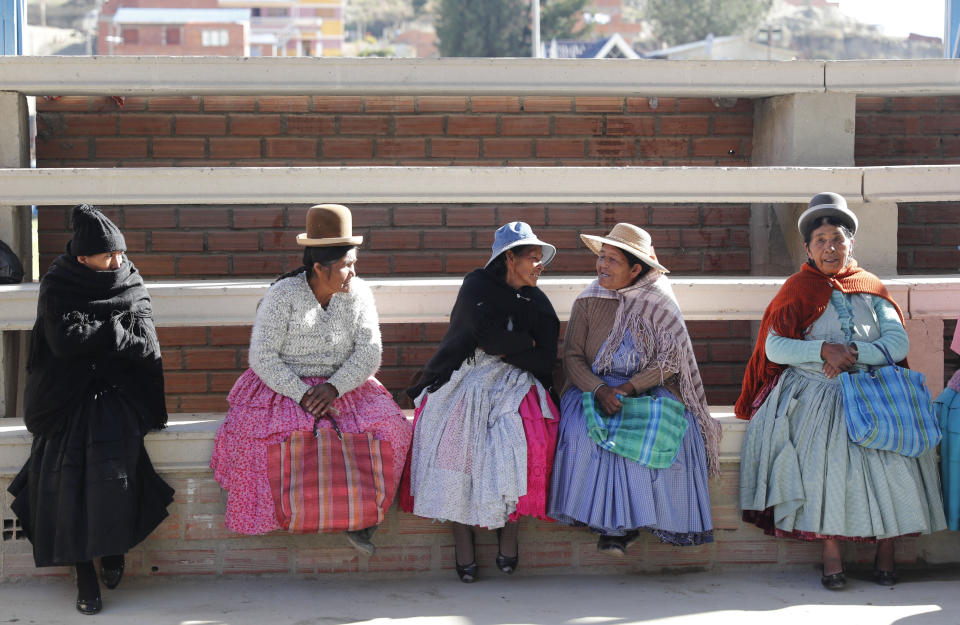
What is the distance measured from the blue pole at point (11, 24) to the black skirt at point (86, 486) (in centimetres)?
299

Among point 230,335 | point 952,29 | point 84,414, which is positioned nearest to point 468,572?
point 84,414

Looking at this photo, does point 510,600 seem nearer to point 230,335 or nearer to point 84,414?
point 84,414

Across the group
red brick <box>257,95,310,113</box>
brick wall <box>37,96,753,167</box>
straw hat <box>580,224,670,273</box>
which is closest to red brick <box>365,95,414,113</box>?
brick wall <box>37,96,753,167</box>

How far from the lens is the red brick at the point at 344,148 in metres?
6.21

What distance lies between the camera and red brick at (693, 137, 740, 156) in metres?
6.39

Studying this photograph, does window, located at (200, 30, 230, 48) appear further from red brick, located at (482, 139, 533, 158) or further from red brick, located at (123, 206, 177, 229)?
red brick, located at (482, 139, 533, 158)

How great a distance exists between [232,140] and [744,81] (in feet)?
8.90

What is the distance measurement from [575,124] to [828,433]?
2.41 metres

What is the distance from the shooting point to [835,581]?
15.5ft

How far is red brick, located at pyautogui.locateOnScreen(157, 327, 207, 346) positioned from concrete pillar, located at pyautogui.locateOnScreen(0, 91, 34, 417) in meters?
0.72

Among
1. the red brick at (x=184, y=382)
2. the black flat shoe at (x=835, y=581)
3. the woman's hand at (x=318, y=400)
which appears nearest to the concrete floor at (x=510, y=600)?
the black flat shoe at (x=835, y=581)

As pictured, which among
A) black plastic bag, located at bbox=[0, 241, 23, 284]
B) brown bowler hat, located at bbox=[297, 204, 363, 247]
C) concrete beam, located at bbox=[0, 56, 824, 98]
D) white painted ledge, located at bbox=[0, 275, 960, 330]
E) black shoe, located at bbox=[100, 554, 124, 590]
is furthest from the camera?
concrete beam, located at bbox=[0, 56, 824, 98]

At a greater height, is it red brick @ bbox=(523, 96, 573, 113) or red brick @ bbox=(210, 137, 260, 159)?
red brick @ bbox=(523, 96, 573, 113)

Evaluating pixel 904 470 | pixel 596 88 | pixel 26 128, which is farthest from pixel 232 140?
pixel 904 470
